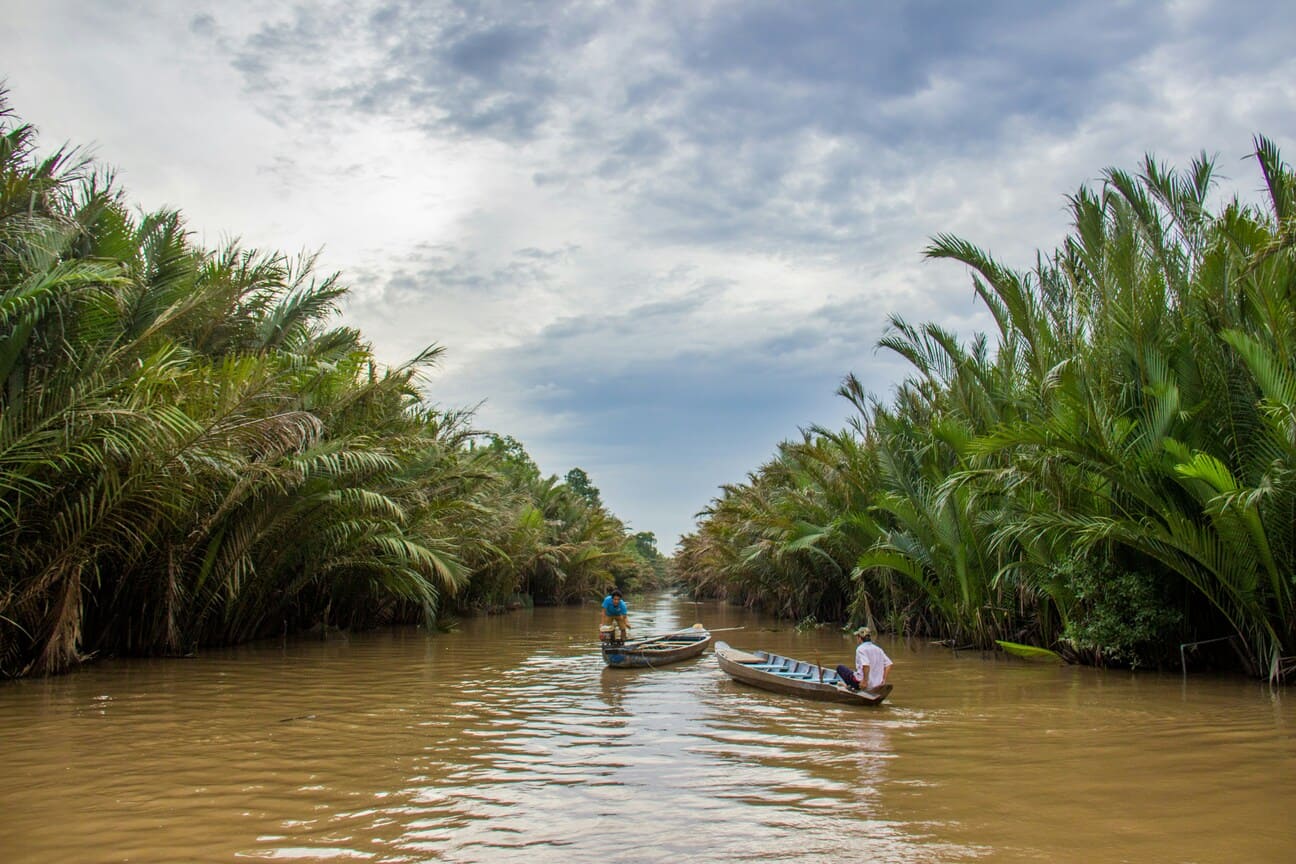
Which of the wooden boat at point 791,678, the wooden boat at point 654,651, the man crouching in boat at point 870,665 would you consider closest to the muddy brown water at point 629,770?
the wooden boat at point 791,678

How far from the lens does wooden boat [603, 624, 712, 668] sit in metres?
15.1

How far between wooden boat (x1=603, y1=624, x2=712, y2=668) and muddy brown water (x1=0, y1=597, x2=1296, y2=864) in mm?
1978

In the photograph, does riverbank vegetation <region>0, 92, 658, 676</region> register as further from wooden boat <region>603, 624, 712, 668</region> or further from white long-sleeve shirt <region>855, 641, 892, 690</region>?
white long-sleeve shirt <region>855, 641, 892, 690</region>

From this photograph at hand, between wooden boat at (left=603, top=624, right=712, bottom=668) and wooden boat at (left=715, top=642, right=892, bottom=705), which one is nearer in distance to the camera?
wooden boat at (left=715, top=642, right=892, bottom=705)

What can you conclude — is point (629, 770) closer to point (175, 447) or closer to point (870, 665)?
point (870, 665)

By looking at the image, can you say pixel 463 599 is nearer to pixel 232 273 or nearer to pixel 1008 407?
pixel 232 273

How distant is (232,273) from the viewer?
14.4 meters

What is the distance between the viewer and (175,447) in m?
11.1

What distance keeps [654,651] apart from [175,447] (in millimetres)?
8078

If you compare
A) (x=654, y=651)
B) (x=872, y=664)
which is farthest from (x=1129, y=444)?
(x=654, y=651)

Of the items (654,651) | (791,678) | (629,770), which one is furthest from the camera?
(654,651)

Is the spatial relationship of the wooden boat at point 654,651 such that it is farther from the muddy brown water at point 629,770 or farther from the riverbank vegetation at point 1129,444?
the riverbank vegetation at point 1129,444

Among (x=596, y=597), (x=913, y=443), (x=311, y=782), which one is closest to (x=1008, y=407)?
(x=913, y=443)

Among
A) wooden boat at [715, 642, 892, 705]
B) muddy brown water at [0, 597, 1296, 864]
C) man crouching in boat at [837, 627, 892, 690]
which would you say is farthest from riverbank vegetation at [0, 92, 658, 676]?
man crouching in boat at [837, 627, 892, 690]
